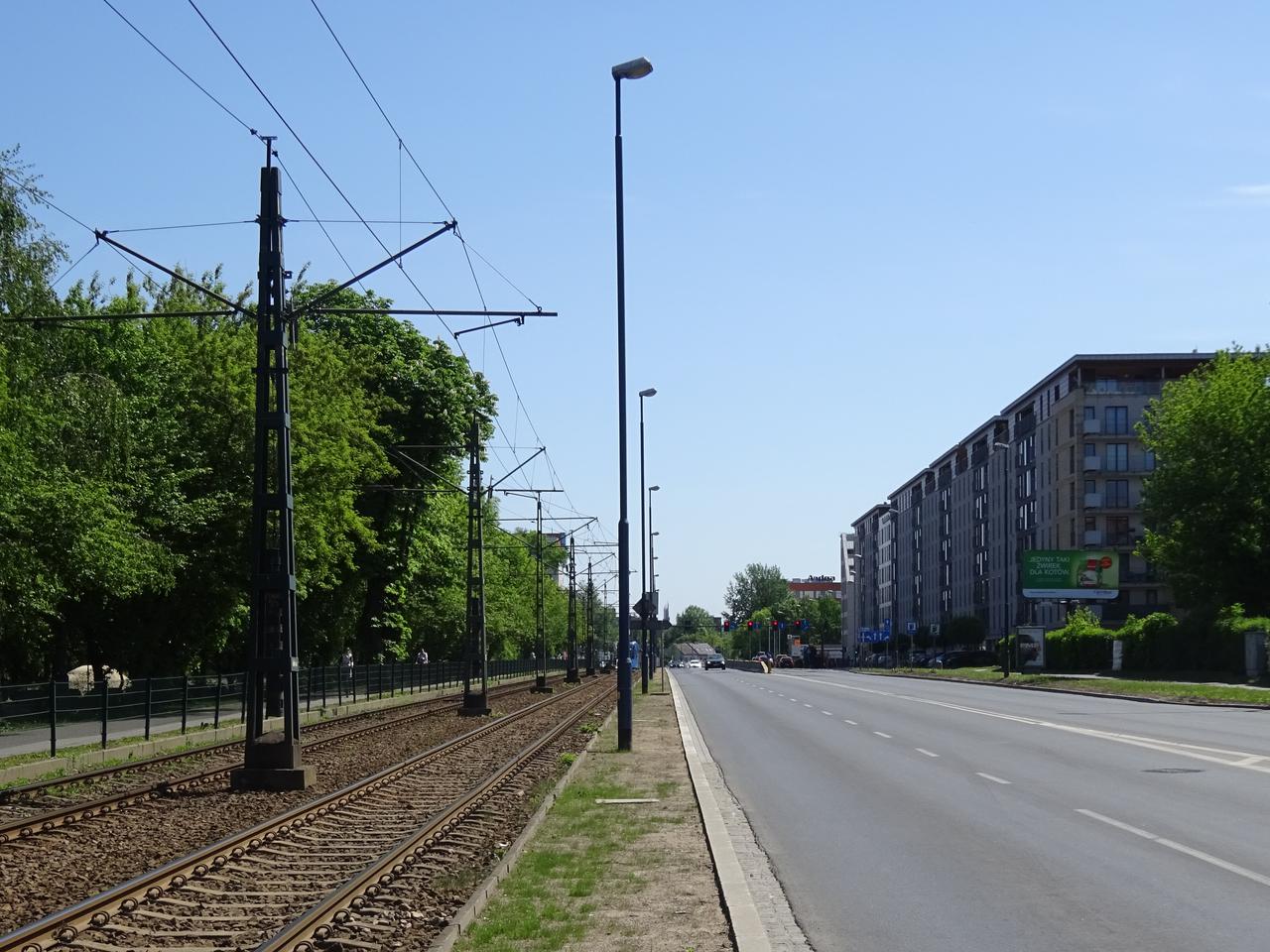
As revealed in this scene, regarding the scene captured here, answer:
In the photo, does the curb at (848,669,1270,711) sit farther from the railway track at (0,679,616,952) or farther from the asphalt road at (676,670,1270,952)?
the railway track at (0,679,616,952)

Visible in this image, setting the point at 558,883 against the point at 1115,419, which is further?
the point at 1115,419

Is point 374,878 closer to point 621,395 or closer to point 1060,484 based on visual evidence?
point 621,395

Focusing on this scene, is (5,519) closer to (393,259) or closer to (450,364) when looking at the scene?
(393,259)

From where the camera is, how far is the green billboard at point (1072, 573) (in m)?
86.1

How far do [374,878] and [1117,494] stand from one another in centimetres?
10365

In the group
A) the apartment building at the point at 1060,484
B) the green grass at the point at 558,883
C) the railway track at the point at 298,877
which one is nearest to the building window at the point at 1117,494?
the apartment building at the point at 1060,484

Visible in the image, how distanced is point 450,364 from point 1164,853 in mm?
54015

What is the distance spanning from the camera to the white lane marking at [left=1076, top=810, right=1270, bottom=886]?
11352 mm

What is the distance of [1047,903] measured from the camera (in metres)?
10.4

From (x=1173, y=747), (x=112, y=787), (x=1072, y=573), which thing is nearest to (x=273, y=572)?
(x=112, y=787)

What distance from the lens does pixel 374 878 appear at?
1198cm

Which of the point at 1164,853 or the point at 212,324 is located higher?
the point at 212,324

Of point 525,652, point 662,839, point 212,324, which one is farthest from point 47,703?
point 525,652

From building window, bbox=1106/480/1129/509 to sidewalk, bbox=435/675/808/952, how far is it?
95.5 meters
